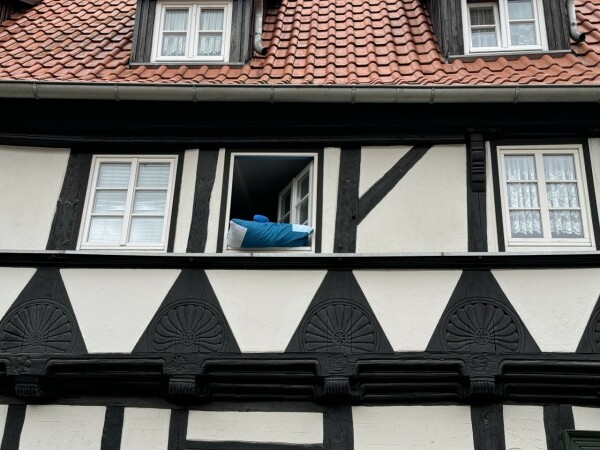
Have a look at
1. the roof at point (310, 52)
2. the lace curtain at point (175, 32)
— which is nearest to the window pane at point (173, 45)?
the lace curtain at point (175, 32)

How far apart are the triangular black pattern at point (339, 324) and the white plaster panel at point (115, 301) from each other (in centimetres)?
143

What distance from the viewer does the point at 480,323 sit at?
24.9 feet

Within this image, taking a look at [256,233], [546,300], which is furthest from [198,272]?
[546,300]

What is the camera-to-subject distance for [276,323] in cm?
770

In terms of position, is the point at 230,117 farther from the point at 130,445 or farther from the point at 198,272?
the point at 130,445

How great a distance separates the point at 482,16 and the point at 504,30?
15.9 inches

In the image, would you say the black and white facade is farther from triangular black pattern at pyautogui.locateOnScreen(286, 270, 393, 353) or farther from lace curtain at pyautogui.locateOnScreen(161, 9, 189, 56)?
lace curtain at pyautogui.locateOnScreen(161, 9, 189, 56)

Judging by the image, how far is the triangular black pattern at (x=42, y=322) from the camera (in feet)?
25.3

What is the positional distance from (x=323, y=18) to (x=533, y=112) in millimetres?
3331

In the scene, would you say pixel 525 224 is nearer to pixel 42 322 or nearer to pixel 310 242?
pixel 310 242

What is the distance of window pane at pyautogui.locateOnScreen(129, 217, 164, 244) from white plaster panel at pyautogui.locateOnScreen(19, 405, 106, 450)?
1756 mm

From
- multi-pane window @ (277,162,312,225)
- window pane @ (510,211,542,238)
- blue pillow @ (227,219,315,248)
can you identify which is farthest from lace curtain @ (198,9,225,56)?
window pane @ (510,211,542,238)

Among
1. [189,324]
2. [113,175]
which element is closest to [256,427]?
[189,324]

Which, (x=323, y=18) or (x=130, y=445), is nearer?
(x=130, y=445)
